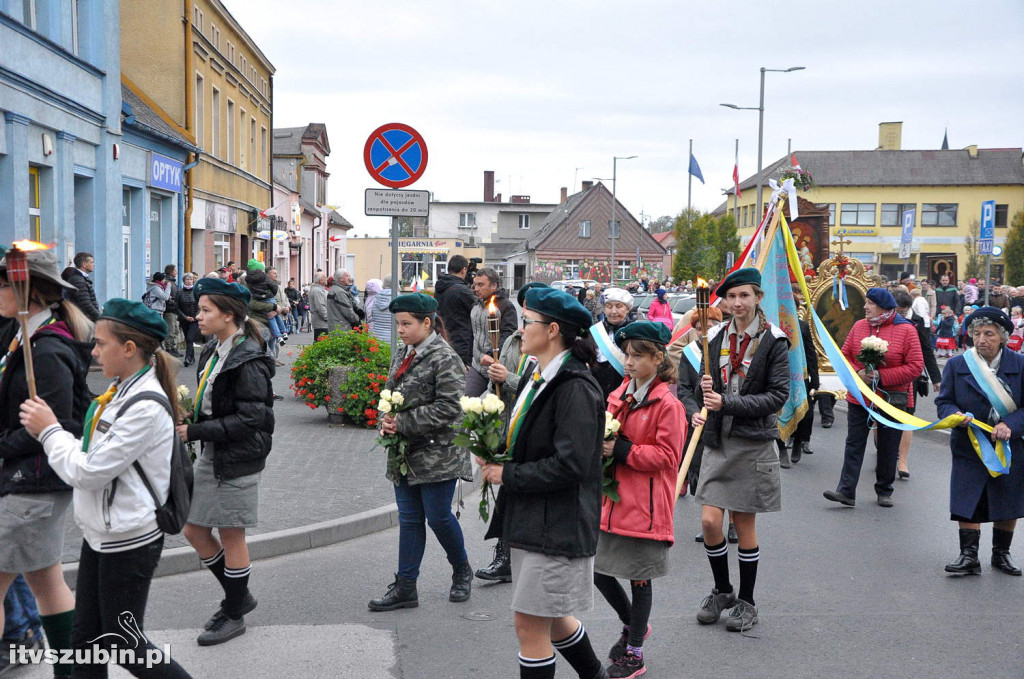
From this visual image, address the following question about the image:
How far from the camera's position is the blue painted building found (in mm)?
13508

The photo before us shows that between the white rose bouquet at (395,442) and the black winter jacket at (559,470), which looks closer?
the black winter jacket at (559,470)

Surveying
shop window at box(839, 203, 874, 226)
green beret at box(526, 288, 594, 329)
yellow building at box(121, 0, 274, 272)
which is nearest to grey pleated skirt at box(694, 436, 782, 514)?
green beret at box(526, 288, 594, 329)

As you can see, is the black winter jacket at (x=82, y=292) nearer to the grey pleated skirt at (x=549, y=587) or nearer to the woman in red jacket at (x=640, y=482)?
the woman in red jacket at (x=640, y=482)

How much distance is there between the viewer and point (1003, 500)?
21.1ft

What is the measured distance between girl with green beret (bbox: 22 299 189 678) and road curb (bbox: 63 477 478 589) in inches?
97.5

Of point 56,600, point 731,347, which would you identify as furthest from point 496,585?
point 56,600

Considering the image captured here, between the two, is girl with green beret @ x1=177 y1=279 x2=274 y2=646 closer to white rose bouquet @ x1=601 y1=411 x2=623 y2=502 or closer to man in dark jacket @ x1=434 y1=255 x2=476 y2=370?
white rose bouquet @ x1=601 y1=411 x2=623 y2=502

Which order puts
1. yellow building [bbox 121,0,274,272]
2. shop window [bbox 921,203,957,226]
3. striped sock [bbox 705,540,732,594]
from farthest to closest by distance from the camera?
shop window [bbox 921,203,957,226] → yellow building [bbox 121,0,274,272] → striped sock [bbox 705,540,732,594]

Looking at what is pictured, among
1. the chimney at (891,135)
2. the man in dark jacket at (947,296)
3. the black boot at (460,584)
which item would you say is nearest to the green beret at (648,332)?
the black boot at (460,584)

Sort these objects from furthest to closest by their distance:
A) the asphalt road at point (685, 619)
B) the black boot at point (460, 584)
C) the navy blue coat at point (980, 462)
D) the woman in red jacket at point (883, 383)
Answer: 1. the woman in red jacket at point (883, 383)
2. the navy blue coat at point (980, 462)
3. the black boot at point (460, 584)
4. the asphalt road at point (685, 619)

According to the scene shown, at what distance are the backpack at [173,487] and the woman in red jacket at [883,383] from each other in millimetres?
6184

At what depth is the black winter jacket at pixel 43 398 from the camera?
396 cm

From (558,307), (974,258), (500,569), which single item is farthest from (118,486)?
(974,258)

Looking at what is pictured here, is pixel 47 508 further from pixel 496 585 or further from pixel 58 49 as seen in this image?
pixel 58 49
